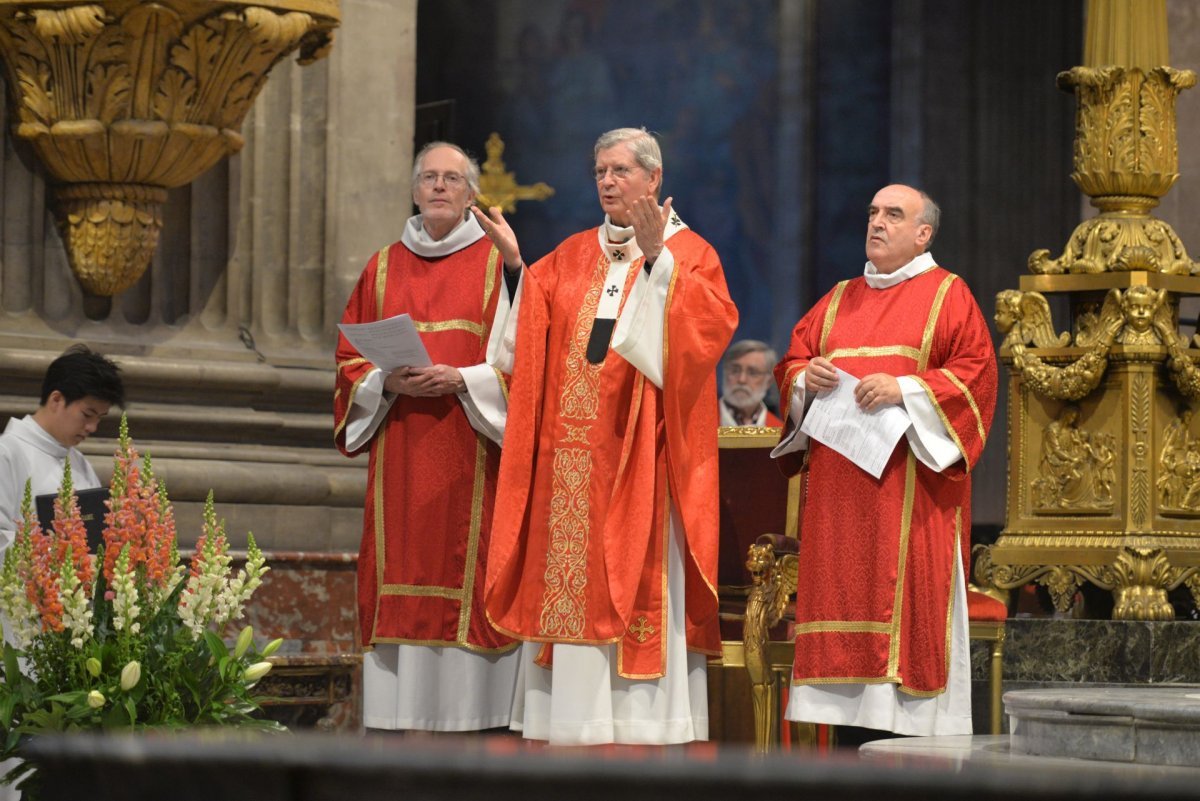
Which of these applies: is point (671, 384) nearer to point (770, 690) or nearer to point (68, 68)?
point (770, 690)

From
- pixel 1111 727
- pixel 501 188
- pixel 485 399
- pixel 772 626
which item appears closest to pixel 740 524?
pixel 772 626

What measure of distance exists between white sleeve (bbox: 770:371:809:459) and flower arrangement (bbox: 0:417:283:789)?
2032 millimetres

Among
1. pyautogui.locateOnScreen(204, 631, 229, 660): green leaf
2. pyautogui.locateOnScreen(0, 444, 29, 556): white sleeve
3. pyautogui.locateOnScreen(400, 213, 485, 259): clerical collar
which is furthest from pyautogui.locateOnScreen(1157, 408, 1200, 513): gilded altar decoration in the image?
pyautogui.locateOnScreen(204, 631, 229, 660): green leaf

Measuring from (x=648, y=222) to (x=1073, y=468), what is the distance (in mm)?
1827

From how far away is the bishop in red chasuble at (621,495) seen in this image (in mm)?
5262

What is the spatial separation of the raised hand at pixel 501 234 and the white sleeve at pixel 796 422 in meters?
0.81

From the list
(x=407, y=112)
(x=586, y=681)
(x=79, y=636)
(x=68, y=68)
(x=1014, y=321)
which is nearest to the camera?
(x=79, y=636)

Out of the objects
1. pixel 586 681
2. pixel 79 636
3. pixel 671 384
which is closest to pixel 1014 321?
pixel 671 384

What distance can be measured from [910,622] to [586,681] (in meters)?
0.87

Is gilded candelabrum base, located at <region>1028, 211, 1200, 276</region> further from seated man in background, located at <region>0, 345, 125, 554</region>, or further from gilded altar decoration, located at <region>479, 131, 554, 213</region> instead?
gilded altar decoration, located at <region>479, 131, 554, 213</region>

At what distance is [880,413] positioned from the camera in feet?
17.6

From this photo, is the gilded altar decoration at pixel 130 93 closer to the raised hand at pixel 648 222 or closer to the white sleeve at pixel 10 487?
the white sleeve at pixel 10 487

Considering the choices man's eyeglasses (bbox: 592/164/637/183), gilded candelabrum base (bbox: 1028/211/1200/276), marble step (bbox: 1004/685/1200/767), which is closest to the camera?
marble step (bbox: 1004/685/1200/767)

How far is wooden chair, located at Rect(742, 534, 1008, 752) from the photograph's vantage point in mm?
5781
